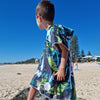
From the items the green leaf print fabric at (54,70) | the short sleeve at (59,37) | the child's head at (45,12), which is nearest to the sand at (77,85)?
the green leaf print fabric at (54,70)

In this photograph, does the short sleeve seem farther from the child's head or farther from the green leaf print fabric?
the child's head

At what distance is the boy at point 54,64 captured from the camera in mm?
1412

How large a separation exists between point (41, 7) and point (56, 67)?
31.8 inches

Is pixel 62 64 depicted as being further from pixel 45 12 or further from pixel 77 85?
pixel 77 85

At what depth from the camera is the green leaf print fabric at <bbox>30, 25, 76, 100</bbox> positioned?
4.63 ft

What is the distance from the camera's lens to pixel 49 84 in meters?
1.43

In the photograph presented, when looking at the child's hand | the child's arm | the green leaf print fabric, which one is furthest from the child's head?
the child's hand

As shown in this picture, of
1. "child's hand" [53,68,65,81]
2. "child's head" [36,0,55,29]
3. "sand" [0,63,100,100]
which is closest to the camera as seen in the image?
"child's hand" [53,68,65,81]

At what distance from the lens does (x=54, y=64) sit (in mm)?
1478

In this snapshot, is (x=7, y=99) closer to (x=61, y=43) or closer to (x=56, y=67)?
(x=56, y=67)

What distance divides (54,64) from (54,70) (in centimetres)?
7

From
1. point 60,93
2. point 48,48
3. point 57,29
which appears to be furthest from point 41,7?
point 60,93

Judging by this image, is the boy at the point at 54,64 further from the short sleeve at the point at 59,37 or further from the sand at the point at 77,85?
the sand at the point at 77,85

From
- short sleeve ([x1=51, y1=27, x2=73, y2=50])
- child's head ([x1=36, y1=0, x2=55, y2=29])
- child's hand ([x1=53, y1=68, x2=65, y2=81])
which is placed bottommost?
child's hand ([x1=53, y1=68, x2=65, y2=81])
